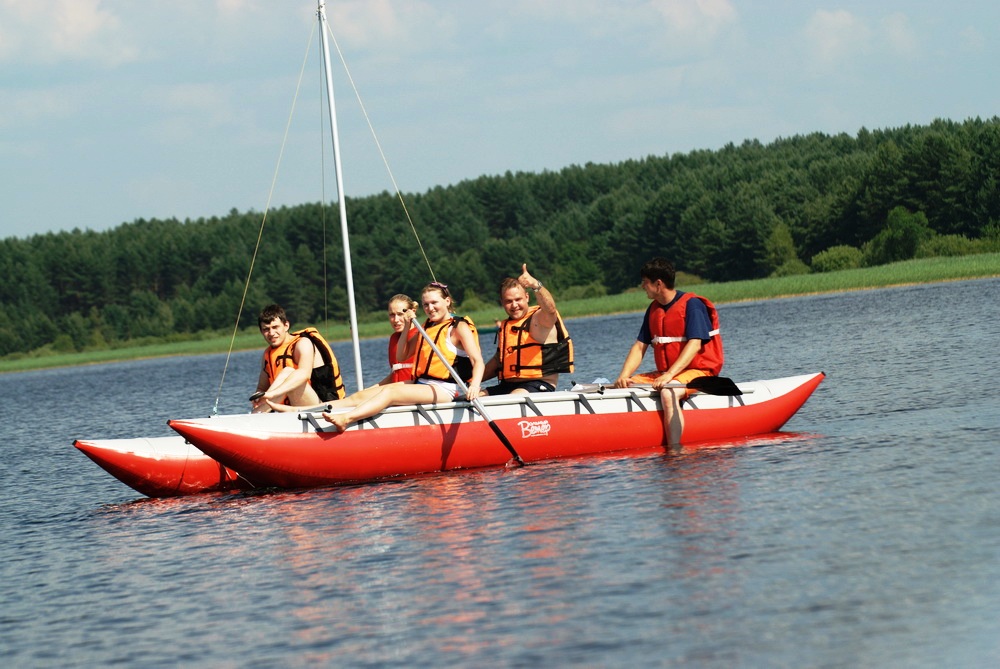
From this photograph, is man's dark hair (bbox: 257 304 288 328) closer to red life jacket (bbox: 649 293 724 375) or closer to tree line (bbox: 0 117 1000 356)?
red life jacket (bbox: 649 293 724 375)

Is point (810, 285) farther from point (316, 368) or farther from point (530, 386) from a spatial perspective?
point (316, 368)

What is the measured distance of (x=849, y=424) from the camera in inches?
510

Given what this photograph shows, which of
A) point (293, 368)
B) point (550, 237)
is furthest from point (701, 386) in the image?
point (550, 237)

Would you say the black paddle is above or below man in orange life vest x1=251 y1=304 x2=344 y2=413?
below

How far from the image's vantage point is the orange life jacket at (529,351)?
11.6 meters

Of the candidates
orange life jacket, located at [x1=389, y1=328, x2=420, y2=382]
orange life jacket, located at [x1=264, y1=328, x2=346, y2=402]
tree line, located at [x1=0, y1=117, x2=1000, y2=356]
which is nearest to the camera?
orange life jacket, located at [x1=264, y1=328, x2=346, y2=402]

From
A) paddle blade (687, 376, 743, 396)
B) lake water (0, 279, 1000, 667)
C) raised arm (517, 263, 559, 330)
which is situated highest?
raised arm (517, 263, 559, 330)

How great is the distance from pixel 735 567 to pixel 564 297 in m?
71.0

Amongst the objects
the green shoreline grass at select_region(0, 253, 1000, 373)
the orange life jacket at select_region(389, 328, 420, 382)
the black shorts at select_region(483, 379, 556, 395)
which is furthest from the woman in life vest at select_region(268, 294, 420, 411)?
the green shoreline grass at select_region(0, 253, 1000, 373)

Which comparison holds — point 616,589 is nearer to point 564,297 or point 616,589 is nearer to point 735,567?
point 735,567

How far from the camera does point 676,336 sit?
11.6 metres

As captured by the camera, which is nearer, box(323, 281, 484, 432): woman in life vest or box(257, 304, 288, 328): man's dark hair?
box(323, 281, 484, 432): woman in life vest

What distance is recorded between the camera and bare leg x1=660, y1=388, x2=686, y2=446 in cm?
1176

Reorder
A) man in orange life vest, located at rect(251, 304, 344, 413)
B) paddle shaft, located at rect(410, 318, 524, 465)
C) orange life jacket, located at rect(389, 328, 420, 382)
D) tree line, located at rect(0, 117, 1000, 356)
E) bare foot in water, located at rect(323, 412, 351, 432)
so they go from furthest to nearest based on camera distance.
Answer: tree line, located at rect(0, 117, 1000, 356), orange life jacket, located at rect(389, 328, 420, 382), man in orange life vest, located at rect(251, 304, 344, 413), paddle shaft, located at rect(410, 318, 524, 465), bare foot in water, located at rect(323, 412, 351, 432)
